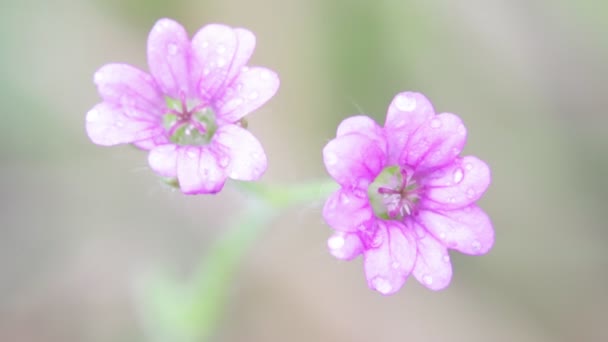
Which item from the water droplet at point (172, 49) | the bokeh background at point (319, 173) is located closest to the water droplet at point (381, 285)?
the water droplet at point (172, 49)

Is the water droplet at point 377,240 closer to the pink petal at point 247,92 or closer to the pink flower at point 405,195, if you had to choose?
the pink flower at point 405,195

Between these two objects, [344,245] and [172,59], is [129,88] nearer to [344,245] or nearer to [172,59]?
[172,59]

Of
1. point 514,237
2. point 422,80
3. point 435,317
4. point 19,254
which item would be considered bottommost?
point 19,254

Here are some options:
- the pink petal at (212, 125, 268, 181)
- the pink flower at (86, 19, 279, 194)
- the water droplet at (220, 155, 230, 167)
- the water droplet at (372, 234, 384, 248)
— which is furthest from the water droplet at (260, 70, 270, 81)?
the water droplet at (372, 234, 384, 248)

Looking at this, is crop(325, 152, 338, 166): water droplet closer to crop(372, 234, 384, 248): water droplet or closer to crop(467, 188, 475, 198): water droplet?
crop(372, 234, 384, 248): water droplet

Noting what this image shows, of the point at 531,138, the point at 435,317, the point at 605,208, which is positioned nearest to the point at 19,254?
the point at 435,317

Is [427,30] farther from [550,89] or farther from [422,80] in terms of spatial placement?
[550,89]

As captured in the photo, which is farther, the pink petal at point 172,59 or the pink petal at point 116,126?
the pink petal at point 172,59
